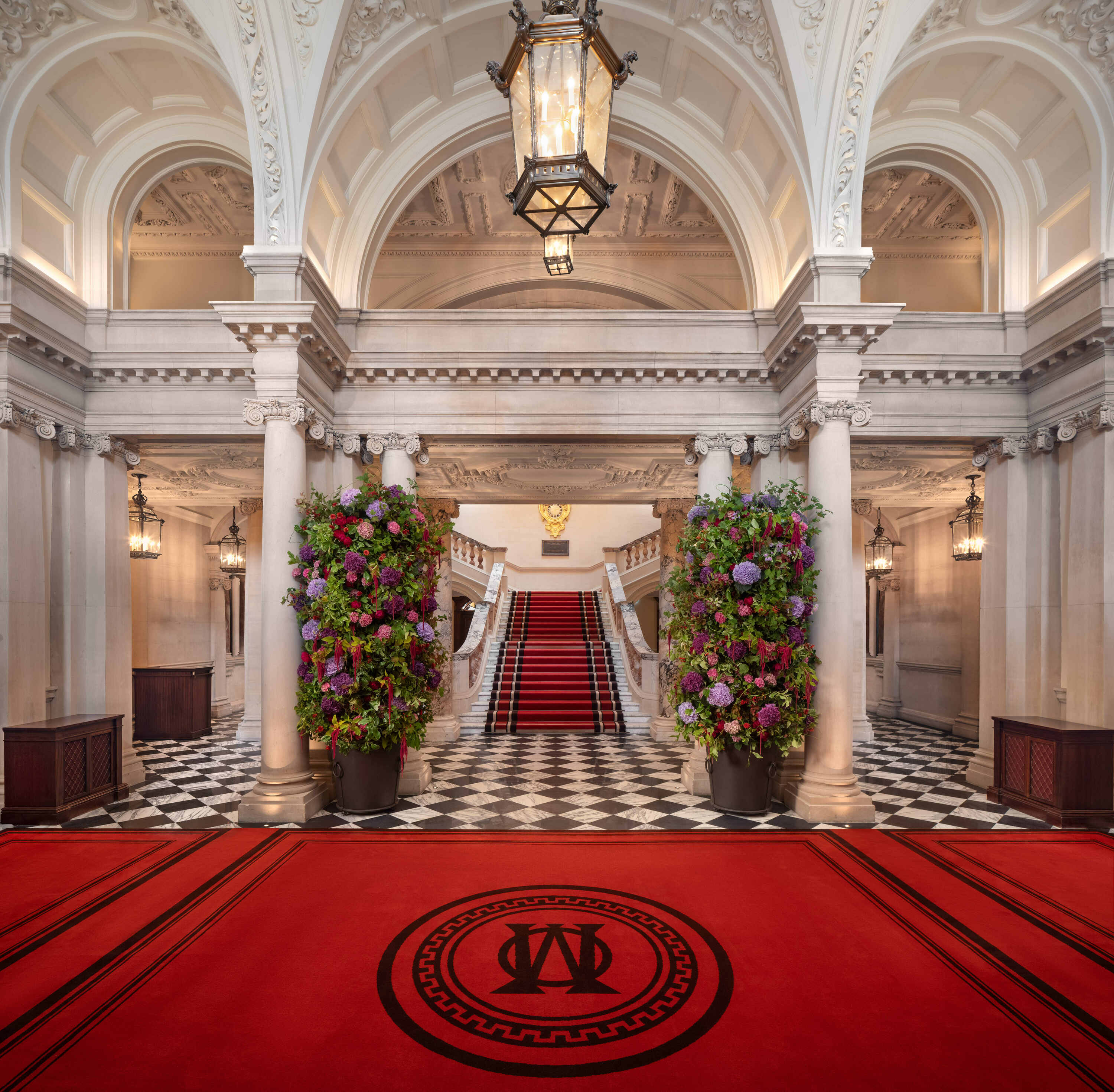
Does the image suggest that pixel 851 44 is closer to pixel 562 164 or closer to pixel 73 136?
pixel 562 164

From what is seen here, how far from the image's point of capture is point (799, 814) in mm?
6059

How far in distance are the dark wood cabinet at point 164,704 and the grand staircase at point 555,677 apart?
4.25 metres

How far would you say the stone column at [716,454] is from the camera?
7094 millimetres

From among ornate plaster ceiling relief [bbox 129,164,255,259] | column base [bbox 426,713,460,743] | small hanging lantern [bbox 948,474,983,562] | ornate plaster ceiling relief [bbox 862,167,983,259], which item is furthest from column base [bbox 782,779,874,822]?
ornate plaster ceiling relief [bbox 129,164,255,259]

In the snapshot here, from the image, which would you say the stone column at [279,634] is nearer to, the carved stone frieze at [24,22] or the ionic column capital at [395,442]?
the ionic column capital at [395,442]

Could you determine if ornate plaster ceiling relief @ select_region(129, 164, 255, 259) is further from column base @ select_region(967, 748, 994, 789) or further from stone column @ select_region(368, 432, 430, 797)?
column base @ select_region(967, 748, 994, 789)

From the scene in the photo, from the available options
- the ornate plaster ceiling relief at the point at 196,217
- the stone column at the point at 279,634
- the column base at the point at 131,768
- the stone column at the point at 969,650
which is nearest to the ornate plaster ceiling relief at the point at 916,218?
the stone column at the point at 969,650

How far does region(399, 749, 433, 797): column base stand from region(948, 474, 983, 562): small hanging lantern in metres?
7.94

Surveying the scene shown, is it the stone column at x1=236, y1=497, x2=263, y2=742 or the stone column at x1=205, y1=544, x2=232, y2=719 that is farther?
the stone column at x1=205, y1=544, x2=232, y2=719

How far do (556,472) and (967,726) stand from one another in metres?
7.56

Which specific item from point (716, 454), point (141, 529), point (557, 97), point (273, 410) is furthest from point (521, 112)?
point (141, 529)

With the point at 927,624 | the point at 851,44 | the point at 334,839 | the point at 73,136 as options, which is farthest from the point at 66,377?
the point at 927,624

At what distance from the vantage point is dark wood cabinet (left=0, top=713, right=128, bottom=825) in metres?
5.85

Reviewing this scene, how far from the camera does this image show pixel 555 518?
1909 centimetres
